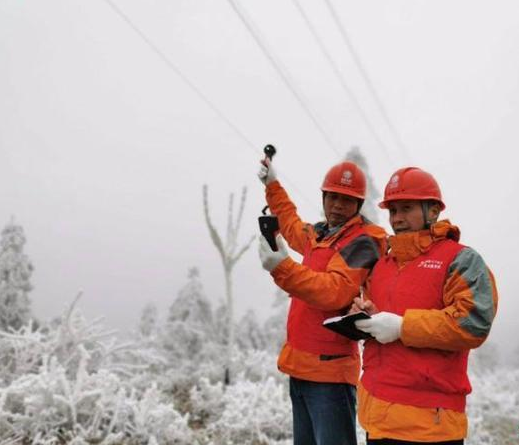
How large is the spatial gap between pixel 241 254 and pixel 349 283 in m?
9.99

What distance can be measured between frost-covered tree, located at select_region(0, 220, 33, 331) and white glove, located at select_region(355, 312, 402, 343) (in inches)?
752

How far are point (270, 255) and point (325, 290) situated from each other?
0.36 meters

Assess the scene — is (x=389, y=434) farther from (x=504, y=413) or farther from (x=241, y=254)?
(x=504, y=413)

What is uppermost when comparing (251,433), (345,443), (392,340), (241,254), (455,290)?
(241,254)

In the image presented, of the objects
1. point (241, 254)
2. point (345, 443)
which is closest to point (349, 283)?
point (345, 443)

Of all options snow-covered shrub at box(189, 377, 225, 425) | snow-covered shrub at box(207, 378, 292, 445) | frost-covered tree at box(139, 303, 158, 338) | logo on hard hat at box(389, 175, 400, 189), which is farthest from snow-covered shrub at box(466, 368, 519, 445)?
frost-covered tree at box(139, 303, 158, 338)

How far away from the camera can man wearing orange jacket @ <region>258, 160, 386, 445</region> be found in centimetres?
283

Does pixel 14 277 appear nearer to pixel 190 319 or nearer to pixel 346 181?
pixel 190 319

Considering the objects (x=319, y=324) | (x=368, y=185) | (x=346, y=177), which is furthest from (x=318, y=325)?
(x=368, y=185)

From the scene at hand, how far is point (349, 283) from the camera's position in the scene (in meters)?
2.90

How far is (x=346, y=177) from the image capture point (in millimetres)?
3324

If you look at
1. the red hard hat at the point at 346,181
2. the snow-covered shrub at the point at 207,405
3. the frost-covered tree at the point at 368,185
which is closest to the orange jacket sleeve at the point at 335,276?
the red hard hat at the point at 346,181

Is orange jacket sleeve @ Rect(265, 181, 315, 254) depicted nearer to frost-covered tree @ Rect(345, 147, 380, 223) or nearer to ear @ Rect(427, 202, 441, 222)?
ear @ Rect(427, 202, 441, 222)

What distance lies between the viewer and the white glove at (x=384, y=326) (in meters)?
2.49
